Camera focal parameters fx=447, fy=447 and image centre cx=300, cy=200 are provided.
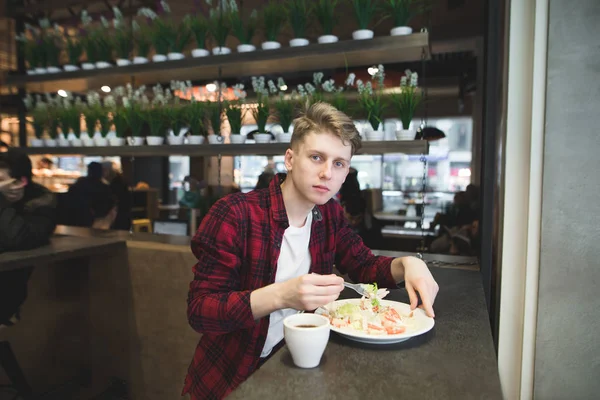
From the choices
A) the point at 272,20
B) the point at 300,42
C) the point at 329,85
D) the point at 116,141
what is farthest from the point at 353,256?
the point at 116,141

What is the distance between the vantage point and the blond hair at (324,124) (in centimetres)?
128

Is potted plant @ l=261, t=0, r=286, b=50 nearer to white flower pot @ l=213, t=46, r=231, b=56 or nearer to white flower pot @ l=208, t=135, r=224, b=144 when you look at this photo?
white flower pot @ l=213, t=46, r=231, b=56

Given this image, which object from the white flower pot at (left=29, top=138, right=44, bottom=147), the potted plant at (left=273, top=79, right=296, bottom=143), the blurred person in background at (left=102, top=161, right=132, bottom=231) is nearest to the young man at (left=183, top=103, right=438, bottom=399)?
the potted plant at (left=273, top=79, right=296, bottom=143)

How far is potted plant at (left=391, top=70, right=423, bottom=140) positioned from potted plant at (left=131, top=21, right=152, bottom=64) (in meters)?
1.87

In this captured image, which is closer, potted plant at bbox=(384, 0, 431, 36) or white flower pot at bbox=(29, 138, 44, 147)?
potted plant at bbox=(384, 0, 431, 36)

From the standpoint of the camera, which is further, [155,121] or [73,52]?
[73,52]

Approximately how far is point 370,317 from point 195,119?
2.21m

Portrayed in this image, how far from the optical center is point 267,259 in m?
1.40

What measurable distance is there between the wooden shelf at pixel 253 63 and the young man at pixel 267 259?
1.29 m

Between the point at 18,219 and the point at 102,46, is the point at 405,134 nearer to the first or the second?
the point at 18,219

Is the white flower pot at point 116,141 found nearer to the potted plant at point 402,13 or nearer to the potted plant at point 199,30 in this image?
the potted plant at point 199,30

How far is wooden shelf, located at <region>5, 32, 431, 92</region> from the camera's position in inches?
97.2

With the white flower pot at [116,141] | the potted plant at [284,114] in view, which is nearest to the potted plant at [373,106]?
the potted plant at [284,114]

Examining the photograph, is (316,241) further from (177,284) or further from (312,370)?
(177,284)
